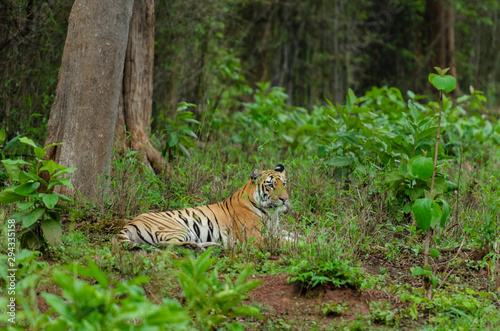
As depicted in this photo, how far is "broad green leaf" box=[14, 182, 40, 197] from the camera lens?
12.8 feet

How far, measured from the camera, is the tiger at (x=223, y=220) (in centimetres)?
509

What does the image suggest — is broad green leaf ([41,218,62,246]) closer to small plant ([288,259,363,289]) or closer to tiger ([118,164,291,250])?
tiger ([118,164,291,250])

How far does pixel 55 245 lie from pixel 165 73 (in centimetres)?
634

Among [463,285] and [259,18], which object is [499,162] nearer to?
[463,285]

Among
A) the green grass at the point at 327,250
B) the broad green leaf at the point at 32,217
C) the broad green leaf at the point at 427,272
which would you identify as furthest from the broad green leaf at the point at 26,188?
the broad green leaf at the point at 427,272

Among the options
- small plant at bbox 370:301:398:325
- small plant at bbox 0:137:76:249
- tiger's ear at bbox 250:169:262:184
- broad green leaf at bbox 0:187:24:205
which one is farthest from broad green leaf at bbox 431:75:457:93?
broad green leaf at bbox 0:187:24:205

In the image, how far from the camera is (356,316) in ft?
12.3

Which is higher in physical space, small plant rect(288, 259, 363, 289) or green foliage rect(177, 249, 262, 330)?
green foliage rect(177, 249, 262, 330)

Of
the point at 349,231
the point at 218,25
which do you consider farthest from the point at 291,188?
the point at 218,25

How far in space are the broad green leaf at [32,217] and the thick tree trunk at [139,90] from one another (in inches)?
118

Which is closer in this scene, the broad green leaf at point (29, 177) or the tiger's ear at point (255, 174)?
the broad green leaf at point (29, 177)

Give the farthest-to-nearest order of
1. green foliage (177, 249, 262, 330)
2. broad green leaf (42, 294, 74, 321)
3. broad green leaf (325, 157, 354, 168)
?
1. broad green leaf (325, 157, 354, 168)
2. green foliage (177, 249, 262, 330)
3. broad green leaf (42, 294, 74, 321)

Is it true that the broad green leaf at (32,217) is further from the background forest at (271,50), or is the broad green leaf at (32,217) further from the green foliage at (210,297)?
the background forest at (271,50)

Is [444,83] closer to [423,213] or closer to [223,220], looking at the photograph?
[423,213]
